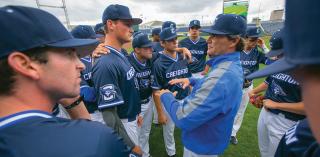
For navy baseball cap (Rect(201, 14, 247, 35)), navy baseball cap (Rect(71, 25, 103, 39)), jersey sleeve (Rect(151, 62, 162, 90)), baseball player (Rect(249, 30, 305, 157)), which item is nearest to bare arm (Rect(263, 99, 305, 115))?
baseball player (Rect(249, 30, 305, 157))

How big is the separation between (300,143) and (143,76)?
3.71 metres

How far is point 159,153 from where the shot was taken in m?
4.61

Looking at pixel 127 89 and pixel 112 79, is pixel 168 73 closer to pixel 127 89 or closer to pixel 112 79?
pixel 127 89

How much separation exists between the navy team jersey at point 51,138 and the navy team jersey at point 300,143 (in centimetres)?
100

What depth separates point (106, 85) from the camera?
2.57 meters

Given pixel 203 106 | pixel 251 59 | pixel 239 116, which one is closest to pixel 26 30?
pixel 203 106

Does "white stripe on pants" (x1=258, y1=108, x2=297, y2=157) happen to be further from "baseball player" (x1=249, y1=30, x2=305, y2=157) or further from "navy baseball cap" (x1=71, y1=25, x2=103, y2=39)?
"navy baseball cap" (x1=71, y1=25, x2=103, y2=39)

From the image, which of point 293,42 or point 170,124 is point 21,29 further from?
point 170,124

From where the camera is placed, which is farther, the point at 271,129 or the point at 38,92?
the point at 271,129

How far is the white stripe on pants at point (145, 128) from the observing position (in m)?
4.35

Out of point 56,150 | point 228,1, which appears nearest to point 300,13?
point 56,150

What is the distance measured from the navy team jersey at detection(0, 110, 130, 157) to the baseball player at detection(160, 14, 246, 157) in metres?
1.22

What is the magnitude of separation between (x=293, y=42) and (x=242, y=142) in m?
4.80

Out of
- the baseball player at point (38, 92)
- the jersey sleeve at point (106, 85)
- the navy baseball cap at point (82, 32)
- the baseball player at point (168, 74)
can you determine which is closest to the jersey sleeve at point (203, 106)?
the jersey sleeve at point (106, 85)
